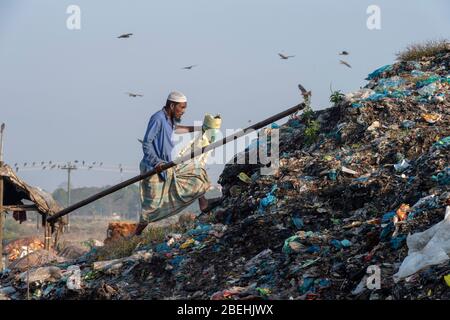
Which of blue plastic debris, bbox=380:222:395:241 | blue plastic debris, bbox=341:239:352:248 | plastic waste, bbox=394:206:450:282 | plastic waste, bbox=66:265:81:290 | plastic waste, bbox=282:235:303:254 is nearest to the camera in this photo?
plastic waste, bbox=394:206:450:282

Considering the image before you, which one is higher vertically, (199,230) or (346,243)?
(346,243)

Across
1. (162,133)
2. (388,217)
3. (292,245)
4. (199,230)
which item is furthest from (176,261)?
(388,217)

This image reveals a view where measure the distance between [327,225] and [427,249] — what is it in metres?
2.11

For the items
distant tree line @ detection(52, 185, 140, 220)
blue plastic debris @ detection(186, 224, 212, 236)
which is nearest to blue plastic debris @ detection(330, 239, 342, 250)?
blue plastic debris @ detection(186, 224, 212, 236)

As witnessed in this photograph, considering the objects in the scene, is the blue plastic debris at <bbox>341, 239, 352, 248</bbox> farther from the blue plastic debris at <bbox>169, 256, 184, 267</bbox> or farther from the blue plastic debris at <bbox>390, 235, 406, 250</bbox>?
the blue plastic debris at <bbox>169, 256, 184, 267</bbox>

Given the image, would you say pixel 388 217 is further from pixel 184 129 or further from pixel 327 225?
pixel 184 129

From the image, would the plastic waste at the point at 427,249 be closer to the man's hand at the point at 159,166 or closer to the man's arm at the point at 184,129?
the man's hand at the point at 159,166

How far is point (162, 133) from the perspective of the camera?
10.3 meters

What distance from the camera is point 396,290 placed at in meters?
7.11

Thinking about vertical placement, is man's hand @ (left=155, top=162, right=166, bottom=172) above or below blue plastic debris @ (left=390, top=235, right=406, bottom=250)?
above

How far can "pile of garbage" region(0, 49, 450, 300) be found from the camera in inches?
306

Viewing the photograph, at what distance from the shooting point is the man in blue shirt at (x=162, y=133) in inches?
406

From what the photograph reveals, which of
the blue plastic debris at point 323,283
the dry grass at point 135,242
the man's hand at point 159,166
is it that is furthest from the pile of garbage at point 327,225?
the man's hand at point 159,166
